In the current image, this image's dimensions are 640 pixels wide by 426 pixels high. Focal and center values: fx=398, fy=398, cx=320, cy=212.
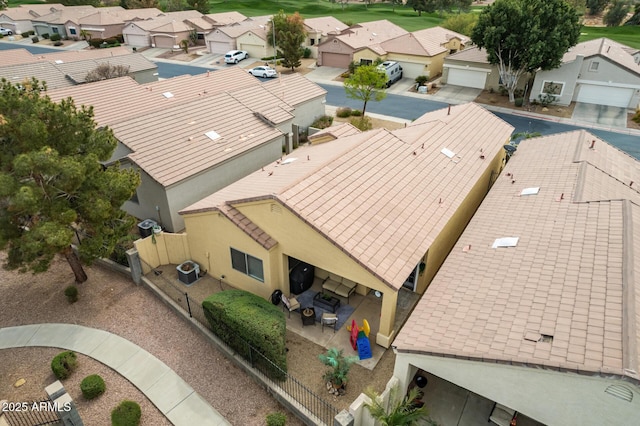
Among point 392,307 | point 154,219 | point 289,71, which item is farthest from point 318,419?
point 289,71

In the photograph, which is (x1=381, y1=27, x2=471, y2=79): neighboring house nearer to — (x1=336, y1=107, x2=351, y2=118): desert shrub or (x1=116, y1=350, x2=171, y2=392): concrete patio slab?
(x1=336, y1=107, x2=351, y2=118): desert shrub

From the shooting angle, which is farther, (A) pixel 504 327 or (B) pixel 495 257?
(B) pixel 495 257

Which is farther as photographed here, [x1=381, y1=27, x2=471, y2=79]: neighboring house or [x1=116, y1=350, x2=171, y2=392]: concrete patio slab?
[x1=381, y1=27, x2=471, y2=79]: neighboring house

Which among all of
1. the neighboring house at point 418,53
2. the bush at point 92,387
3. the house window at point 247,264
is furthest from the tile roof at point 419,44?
the bush at point 92,387

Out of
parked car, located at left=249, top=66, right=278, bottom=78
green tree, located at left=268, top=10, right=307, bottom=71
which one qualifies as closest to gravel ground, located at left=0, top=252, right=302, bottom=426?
parked car, located at left=249, top=66, right=278, bottom=78

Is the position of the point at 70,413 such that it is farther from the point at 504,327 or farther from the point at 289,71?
the point at 289,71

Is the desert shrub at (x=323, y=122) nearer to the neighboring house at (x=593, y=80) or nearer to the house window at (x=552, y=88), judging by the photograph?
the neighboring house at (x=593, y=80)

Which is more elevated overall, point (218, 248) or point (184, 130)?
point (184, 130)
